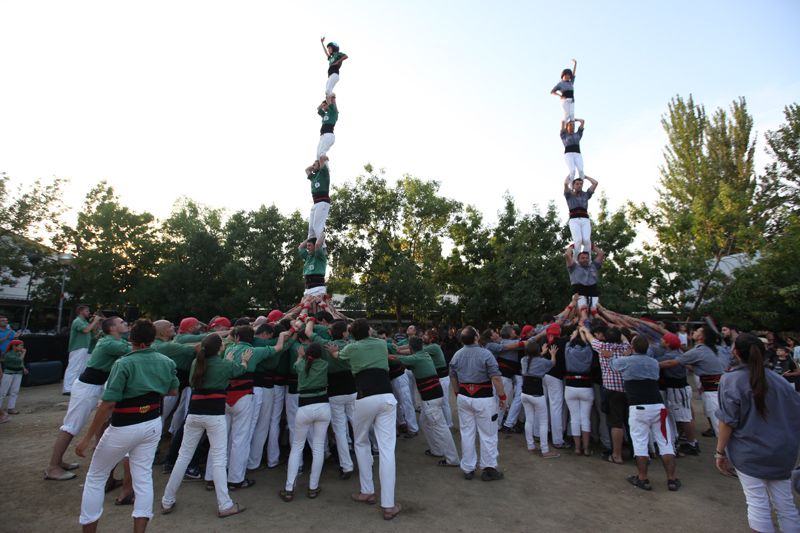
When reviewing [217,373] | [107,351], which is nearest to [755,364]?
[217,373]

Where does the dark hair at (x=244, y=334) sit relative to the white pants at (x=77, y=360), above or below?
above

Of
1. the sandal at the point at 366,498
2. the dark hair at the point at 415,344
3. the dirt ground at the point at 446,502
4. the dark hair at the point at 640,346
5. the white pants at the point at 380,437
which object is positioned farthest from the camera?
the dark hair at the point at 415,344

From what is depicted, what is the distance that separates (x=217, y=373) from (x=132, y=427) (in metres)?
1.00

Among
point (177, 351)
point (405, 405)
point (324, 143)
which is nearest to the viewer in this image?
point (177, 351)

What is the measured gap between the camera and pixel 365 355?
492 centimetres

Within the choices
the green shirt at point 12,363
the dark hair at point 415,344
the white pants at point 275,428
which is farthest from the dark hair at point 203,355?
the green shirt at point 12,363

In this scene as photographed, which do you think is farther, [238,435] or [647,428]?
[647,428]

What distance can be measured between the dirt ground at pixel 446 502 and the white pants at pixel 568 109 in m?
7.39

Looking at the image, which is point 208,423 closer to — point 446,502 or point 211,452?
point 211,452

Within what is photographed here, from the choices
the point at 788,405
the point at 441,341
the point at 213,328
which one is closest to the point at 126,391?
the point at 213,328

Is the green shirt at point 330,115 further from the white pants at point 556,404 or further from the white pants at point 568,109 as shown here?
the white pants at point 556,404

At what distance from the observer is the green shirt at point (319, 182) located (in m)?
9.27

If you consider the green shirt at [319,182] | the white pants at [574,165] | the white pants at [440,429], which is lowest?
the white pants at [440,429]

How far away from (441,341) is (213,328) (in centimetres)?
893
